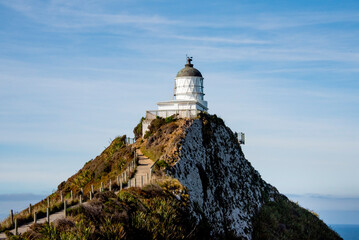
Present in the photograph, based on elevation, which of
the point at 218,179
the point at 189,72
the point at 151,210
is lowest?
the point at 151,210

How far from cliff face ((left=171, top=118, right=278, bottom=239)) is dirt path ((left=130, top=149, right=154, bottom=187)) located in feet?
7.89

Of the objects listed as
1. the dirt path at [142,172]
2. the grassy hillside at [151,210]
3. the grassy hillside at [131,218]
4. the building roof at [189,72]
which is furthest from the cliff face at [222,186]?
the building roof at [189,72]

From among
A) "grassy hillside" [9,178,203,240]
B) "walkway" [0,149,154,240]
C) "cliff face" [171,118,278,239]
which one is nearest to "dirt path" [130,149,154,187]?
"walkway" [0,149,154,240]

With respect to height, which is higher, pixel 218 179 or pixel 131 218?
pixel 218 179

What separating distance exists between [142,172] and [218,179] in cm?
903

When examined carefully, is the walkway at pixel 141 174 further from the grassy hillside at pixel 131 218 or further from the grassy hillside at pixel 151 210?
the grassy hillside at pixel 131 218

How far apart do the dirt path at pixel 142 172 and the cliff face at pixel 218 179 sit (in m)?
2.41

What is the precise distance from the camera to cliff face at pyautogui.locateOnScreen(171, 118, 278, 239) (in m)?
40.7

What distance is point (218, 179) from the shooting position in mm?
47406

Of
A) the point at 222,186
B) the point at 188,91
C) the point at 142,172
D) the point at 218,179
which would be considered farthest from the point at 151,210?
the point at 188,91

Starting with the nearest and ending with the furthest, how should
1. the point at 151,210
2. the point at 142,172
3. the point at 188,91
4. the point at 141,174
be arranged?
the point at 151,210, the point at 141,174, the point at 142,172, the point at 188,91

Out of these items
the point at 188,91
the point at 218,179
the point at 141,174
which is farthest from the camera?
the point at 188,91

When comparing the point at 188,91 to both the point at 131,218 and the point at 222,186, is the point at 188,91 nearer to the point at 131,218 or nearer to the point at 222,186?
the point at 222,186

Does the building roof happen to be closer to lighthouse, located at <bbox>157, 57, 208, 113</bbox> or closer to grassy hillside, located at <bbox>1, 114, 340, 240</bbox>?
lighthouse, located at <bbox>157, 57, 208, 113</bbox>
